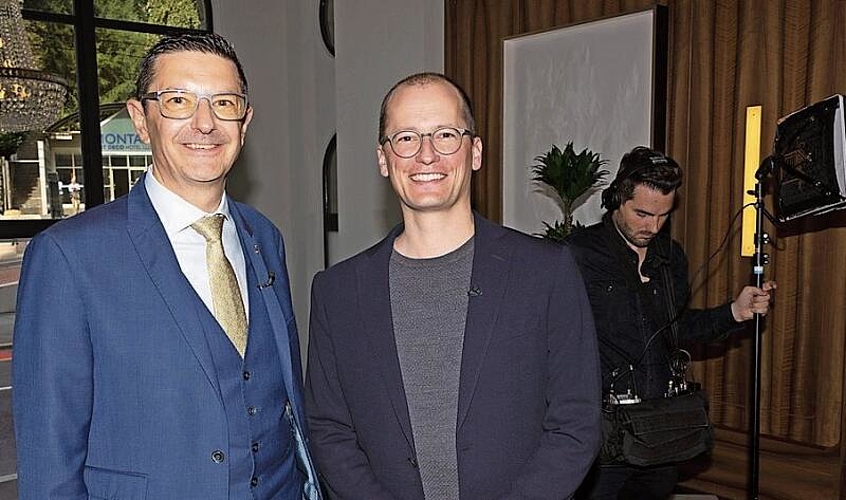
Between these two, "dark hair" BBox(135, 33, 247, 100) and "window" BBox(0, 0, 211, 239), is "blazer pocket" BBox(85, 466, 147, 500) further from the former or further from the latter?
"window" BBox(0, 0, 211, 239)

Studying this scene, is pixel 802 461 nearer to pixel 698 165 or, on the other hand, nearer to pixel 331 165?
pixel 698 165

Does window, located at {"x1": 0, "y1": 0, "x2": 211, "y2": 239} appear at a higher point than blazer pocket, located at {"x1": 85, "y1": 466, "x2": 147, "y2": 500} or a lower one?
higher

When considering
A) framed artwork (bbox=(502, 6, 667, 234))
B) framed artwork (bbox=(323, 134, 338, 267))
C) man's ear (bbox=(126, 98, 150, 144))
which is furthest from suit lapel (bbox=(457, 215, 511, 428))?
framed artwork (bbox=(323, 134, 338, 267))

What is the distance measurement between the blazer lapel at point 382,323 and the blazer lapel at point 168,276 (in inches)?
15.2

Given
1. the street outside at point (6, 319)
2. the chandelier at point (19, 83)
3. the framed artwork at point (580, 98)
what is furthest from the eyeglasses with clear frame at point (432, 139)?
the street outside at point (6, 319)

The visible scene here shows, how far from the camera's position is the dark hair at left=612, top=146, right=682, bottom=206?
3000 millimetres

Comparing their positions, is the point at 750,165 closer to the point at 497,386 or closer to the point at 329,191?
the point at 497,386

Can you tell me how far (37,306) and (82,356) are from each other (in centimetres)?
14

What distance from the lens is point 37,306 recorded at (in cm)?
159

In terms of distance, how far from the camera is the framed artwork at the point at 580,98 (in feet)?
14.3

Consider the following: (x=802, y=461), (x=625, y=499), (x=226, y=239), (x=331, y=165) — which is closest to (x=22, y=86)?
(x=331, y=165)

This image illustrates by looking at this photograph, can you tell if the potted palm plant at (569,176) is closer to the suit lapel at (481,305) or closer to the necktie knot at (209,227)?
the suit lapel at (481,305)

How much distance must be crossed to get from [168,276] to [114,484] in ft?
1.47

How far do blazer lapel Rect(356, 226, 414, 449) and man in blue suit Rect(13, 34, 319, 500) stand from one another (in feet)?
0.68
